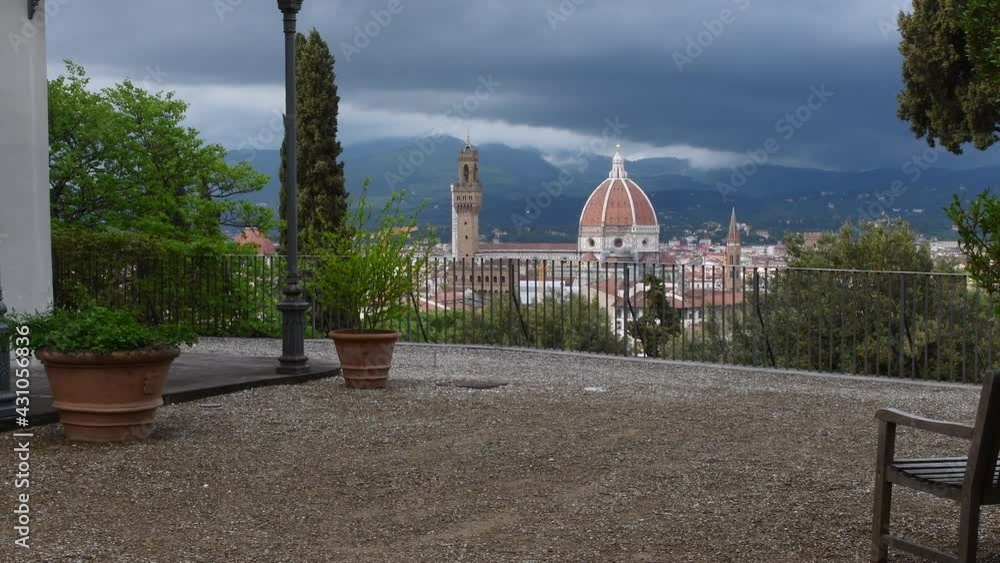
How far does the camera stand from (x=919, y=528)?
504 centimetres

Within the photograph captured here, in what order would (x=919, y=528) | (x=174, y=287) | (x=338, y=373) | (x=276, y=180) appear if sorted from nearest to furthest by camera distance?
(x=919, y=528), (x=338, y=373), (x=174, y=287), (x=276, y=180)

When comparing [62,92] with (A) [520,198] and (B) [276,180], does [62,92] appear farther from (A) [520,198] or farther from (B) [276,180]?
(A) [520,198]

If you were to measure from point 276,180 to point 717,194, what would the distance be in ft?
274

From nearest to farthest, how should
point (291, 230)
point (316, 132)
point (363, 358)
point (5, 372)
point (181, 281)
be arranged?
point (5, 372) < point (363, 358) < point (291, 230) < point (181, 281) < point (316, 132)

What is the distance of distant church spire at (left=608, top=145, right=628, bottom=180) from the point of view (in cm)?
15475

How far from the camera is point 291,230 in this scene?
1055 cm

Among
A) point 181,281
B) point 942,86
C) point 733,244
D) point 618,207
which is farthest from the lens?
point 618,207

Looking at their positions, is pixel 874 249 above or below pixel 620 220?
below

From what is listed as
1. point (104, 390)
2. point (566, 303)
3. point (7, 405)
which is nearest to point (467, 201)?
point (566, 303)

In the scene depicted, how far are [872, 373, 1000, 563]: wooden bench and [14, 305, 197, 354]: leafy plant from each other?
4.68m

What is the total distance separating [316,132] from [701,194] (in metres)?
91.7

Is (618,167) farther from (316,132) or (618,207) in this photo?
(316,132)

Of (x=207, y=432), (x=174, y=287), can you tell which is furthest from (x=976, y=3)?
(x=174, y=287)

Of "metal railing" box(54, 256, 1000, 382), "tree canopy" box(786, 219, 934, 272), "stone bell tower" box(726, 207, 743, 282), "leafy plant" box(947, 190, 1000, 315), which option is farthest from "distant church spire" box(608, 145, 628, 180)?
"leafy plant" box(947, 190, 1000, 315)
